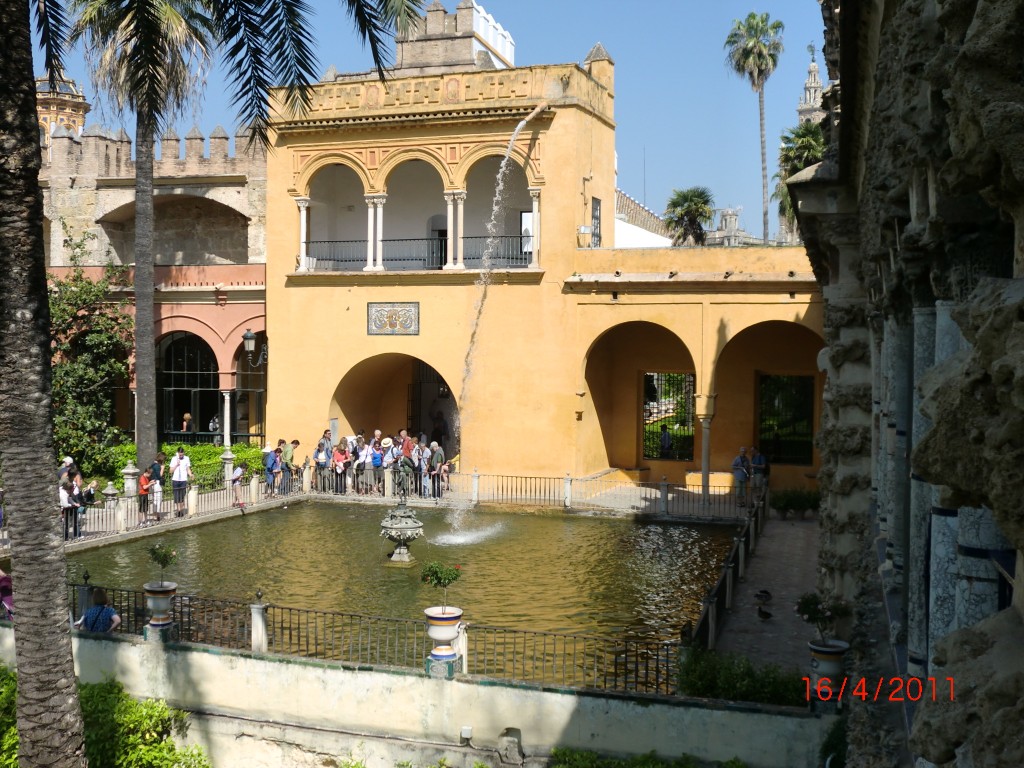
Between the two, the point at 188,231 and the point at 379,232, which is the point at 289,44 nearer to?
the point at 379,232

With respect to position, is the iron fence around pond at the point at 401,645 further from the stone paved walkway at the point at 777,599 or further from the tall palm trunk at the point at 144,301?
the tall palm trunk at the point at 144,301

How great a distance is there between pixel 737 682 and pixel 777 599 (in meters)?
5.31

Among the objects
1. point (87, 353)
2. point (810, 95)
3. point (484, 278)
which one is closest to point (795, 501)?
point (484, 278)

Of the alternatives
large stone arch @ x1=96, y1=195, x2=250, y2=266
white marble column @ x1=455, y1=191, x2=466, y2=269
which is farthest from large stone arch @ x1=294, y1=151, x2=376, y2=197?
large stone arch @ x1=96, y1=195, x2=250, y2=266

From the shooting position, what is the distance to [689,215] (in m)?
38.5

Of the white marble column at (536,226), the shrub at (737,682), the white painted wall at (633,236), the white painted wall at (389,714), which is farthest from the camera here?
the white painted wall at (633,236)

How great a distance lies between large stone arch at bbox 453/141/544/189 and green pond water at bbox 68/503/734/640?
24.1 ft

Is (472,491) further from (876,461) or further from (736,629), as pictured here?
(876,461)

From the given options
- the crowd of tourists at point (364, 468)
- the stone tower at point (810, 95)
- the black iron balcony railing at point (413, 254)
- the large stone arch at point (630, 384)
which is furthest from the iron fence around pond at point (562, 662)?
the stone tower at point (810, 95)

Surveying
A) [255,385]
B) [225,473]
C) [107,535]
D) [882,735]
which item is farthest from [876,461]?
[255,385]

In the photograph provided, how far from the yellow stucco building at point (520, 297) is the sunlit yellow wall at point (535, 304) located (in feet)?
A: 0.14

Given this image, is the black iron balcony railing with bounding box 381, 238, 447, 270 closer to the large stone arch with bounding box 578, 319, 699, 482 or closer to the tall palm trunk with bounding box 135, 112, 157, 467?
the large stone arch with bounding box 578, 319, 699, 482

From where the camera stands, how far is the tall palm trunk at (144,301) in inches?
875

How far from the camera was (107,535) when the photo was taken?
57.7ft
